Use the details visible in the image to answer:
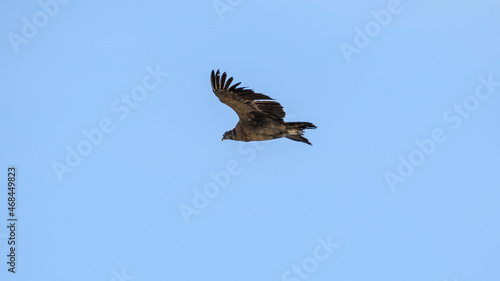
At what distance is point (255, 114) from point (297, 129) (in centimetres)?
163

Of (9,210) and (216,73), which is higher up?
(9,210)

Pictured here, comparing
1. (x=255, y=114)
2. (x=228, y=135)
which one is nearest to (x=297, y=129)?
(x=255, y=114)

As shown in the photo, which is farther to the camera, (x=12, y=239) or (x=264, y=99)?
(x=12, y=239)

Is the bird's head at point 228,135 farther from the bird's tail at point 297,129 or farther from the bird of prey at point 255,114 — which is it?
the bird's tail at point 297,129

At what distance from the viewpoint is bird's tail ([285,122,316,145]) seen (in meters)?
33.0

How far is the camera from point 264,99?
3269cm

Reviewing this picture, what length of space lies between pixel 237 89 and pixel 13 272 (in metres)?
11.9

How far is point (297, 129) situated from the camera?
109 ft

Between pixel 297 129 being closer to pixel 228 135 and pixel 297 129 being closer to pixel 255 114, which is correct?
pixel 255 114

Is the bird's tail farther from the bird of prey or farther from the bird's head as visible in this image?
Result: the bird's head

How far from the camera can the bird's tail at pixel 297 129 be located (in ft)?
108

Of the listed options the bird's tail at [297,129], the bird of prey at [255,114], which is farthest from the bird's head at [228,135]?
the bird's tail at [297,129]

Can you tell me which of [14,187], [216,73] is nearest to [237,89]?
[216,73]

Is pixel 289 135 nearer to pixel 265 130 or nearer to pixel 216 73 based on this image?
pixel 265 130
